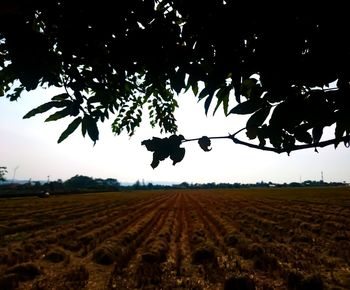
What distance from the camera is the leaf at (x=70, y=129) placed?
1844 mm

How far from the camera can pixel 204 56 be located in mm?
1859

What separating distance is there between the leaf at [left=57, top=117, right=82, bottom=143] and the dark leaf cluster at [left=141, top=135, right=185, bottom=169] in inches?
17.7

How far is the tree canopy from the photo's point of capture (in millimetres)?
1356

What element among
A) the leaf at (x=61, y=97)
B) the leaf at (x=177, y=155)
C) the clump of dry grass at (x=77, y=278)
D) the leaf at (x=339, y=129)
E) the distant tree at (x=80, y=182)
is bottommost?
the clump of dry grass at (x=77, y=278)

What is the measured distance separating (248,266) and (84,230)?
36.5 feet

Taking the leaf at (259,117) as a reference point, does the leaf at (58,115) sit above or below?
above

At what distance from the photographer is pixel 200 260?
38.5 feet

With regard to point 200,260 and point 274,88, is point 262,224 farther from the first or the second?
point 274,88

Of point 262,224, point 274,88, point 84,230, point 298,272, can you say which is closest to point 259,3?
point 274,88

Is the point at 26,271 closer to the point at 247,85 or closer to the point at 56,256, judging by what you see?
the point at 56,256

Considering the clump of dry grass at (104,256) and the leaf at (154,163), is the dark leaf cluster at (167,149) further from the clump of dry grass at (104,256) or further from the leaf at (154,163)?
the clump of dry grass at (104,256)

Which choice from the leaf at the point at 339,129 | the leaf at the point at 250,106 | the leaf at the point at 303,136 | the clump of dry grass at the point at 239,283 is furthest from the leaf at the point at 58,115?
the clump of dry grass at the point at 239,283

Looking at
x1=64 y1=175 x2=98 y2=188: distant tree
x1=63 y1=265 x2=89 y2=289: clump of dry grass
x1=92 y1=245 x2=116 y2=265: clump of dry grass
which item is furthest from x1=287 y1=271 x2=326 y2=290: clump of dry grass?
x1=64 y1=175 x2=98 y2=188: distant tree

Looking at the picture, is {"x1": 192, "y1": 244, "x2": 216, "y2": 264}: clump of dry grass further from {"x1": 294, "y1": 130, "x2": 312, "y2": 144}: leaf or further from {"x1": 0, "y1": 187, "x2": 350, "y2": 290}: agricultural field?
{"x1": 294, "y1": 130, "x2": 312, "y2": 144}: leaf
